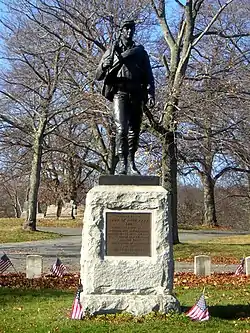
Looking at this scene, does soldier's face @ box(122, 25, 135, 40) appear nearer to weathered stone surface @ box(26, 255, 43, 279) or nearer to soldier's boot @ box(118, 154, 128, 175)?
soldier's boot @ box(118, 154, 128, 175)

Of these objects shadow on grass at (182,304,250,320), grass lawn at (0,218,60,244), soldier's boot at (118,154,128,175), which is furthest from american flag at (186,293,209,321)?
grass lawn at (0,218,60,244)

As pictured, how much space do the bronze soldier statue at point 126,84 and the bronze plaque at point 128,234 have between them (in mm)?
943

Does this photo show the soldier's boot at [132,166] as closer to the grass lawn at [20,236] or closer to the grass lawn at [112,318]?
the grass lawn at [112,318]

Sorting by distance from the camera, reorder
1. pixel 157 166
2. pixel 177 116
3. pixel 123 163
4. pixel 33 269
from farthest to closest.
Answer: pixel 157 166 → pixel 177 116 → pixel 33 269 → pixel 123 163

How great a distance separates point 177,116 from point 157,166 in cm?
274

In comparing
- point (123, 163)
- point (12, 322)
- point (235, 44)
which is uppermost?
point (235, 44)

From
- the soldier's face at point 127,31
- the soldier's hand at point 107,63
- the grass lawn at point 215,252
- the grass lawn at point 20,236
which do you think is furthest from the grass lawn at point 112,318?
the grass lawn at point 20,236

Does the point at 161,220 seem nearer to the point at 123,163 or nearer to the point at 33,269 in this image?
the point at 123,163

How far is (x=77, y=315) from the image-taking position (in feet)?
27.6

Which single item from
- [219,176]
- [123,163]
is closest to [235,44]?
[219,176]

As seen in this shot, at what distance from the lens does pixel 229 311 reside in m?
9.54

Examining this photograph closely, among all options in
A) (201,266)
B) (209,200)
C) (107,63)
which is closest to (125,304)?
(107,63)

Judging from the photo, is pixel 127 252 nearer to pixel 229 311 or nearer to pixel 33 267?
pixel 229 311

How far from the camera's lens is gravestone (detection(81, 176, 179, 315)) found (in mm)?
8633
